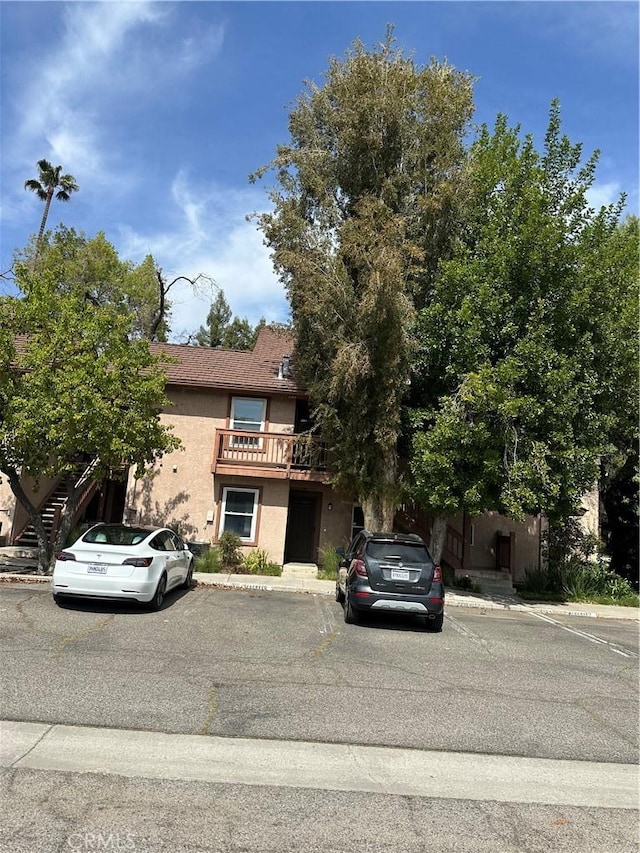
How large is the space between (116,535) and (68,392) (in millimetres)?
4012

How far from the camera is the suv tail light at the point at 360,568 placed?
1042 cm

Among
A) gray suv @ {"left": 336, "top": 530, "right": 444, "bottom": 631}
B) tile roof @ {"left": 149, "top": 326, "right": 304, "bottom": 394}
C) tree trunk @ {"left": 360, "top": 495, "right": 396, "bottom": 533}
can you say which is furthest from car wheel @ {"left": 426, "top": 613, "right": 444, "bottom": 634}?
tile roof @ {"left": 149, "top": 326, "right": 304, "bottom": 394}

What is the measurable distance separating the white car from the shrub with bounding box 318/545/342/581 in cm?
694

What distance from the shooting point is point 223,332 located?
44469 millimetres

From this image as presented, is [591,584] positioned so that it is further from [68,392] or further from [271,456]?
[68,392]

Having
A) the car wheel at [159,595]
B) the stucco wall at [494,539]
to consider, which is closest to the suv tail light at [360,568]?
the car wheel at [159,595]

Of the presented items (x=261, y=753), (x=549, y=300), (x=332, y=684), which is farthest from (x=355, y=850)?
(x=549, y=300)

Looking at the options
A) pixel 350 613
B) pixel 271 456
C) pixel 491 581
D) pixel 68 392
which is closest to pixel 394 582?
pixel 350 613

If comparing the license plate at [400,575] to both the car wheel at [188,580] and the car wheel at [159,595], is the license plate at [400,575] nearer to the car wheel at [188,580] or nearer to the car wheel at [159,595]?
the car wheel at [159,595]

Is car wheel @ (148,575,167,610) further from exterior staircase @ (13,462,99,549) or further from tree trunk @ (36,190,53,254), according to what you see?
tree trunk @ (36,190,53,254)

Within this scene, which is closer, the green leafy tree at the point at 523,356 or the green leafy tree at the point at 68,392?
the green leafy tree at the point at 68,392

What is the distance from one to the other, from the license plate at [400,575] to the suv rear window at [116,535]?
14.5ft

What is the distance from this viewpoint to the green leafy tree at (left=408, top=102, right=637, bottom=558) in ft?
46.7

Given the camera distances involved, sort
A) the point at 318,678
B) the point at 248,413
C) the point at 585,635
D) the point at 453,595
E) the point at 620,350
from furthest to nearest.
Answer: the point at 248,413 → the point at 620,350 → the point at 453,595 → the point at 585,635 → the point at 318,678
